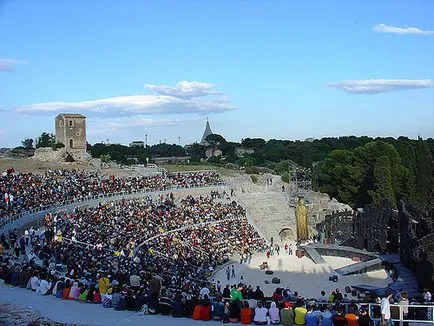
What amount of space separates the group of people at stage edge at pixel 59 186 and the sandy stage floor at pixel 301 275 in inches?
449

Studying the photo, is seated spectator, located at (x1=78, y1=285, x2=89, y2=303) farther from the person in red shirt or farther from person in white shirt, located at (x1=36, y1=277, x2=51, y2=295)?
the person in red shirt

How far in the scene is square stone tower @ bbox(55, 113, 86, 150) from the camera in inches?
2719

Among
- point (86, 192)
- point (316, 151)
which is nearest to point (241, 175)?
point (86, 192)

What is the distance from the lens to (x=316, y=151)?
4240 inches

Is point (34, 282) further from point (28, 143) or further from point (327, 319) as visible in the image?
point (28, 143)

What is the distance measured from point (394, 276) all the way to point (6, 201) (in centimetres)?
2207

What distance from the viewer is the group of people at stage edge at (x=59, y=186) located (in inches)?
1254

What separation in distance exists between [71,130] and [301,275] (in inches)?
1678

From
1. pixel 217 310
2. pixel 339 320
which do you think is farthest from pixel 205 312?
pixel 339 320

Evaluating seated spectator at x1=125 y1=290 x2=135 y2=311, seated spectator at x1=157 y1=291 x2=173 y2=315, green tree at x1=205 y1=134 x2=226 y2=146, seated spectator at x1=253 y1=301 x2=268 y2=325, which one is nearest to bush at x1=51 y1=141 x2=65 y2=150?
seated spectator at x1=125 y1=290 x2=135 y2=311

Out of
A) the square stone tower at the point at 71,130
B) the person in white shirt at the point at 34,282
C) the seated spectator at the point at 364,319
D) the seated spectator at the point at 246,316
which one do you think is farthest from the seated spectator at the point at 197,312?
the square stone tower at the point at 71,130

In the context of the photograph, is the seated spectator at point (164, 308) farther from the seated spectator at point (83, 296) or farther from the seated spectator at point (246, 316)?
the seated spectator at point (83, 296)

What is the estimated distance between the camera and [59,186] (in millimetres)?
38219

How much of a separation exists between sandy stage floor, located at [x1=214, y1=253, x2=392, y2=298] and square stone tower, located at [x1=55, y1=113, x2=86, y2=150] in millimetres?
36407
